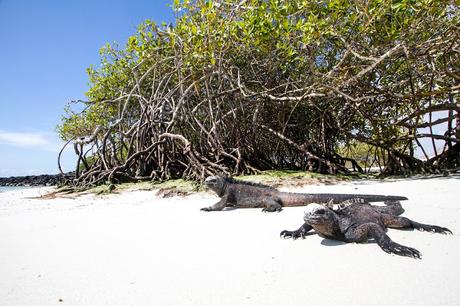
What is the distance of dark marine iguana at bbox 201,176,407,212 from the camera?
369cm

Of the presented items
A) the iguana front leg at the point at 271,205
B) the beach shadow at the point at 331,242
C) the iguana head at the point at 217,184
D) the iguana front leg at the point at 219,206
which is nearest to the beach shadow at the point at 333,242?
the beach shadow at the point at 331,242

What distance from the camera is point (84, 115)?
10.9 meters

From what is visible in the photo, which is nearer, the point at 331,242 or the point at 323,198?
the point at 331,242

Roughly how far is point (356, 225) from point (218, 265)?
100 centimetres

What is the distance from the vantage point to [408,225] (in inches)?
95.3


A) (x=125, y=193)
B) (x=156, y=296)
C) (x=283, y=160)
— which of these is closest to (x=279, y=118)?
(x=283, y=160)

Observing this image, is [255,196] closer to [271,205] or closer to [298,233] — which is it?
[271,205]

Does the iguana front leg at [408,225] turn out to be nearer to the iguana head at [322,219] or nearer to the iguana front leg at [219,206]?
the iguana head at [322,219]

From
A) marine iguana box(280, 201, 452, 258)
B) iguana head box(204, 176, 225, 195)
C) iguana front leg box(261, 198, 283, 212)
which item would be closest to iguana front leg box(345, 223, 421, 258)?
marine iguana box(280, 201, 452, 258)

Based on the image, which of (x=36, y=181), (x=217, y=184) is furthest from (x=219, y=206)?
(x=36, y=181)

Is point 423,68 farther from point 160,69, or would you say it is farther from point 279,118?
point 160,69

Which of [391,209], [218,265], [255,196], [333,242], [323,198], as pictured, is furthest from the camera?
[255,196]

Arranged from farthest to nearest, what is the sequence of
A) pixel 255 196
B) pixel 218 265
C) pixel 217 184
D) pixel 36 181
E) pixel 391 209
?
pixel 36 181 → pixel 217 184 → pixel 255 196 → pixel 391 209 → pixel 218 265

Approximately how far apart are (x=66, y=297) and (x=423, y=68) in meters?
6.74
